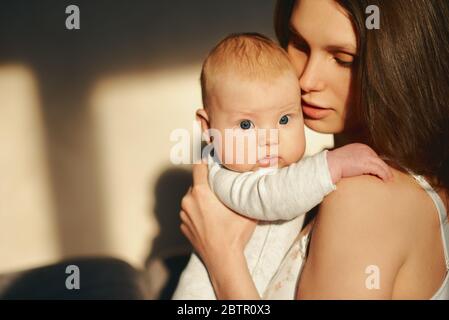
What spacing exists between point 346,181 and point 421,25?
0.35 metres

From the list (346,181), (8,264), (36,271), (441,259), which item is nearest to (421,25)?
(346,181)

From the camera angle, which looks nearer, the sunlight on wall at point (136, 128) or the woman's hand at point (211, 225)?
the woman's hand at point (211, 225)

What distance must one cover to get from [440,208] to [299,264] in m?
0.30

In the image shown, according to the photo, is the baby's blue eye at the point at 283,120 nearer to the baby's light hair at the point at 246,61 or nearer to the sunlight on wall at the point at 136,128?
the baby's light hair at the point at 246,61

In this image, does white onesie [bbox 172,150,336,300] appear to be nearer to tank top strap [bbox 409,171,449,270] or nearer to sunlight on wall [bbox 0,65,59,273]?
tank top strap [bbox 409,171,449,270]

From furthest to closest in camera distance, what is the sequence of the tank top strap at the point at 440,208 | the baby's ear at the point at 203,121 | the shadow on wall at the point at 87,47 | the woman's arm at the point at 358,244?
the shadow on wall at the point at 87,47
the baby's ear at the point at 203,121
the tank top strap at the point at 440,208
the woman's arm at the point at 358,244

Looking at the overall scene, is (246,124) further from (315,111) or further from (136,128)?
(136,128)

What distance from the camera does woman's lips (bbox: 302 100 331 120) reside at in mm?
1163

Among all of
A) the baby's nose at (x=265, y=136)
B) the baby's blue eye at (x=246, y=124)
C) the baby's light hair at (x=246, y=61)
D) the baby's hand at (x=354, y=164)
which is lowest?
the baby's hand at (x=354, y=164)

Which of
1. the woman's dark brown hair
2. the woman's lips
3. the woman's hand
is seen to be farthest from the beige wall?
the woman's dark brown hair

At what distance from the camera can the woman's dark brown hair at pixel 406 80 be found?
99cm

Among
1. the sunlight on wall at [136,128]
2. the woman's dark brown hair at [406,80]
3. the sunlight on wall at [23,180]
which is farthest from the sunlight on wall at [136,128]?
the woman's dark brown hair at [406,80]

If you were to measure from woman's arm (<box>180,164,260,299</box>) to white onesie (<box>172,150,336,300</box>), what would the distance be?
3 centimetres

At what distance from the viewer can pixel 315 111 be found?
117 cm
